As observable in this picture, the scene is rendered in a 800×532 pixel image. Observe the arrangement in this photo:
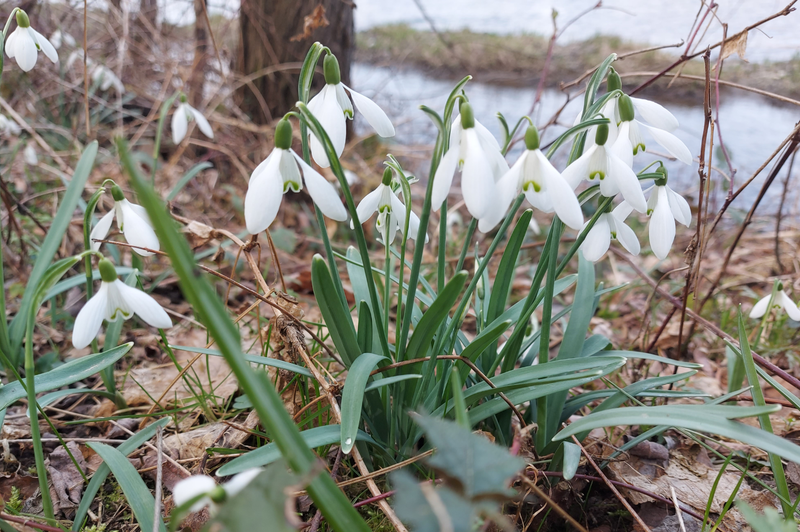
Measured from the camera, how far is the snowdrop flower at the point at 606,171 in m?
0.71

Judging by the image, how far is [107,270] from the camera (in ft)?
2.41

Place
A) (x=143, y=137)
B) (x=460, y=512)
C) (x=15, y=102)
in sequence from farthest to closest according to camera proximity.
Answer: (x=143, y=137)
(x=15, y=102)
(x=460, y=512)

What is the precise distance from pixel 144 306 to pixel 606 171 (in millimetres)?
712

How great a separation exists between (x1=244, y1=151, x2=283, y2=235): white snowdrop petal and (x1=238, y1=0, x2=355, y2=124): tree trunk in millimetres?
2321

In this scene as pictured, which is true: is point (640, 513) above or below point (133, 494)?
below

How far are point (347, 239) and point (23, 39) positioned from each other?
1.70 meters

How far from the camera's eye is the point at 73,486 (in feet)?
3.34

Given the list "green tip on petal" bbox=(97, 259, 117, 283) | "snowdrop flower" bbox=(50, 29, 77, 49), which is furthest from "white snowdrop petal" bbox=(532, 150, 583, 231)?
"snowdrop flower" bbox=(50, 29, 77, 49)

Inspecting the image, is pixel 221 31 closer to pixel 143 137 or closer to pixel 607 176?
pixel 143 137

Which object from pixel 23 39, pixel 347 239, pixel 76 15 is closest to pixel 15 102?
pixel 76 15

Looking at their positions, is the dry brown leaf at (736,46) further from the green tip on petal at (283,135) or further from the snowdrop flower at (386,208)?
the green tip on petal at (283,135)

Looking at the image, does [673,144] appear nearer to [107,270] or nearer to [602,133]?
[602,133]

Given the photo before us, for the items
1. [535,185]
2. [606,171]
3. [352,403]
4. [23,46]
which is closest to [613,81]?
[606,171]

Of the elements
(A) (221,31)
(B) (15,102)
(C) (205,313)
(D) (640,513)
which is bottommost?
(D) (640,513)
